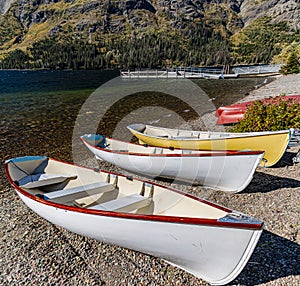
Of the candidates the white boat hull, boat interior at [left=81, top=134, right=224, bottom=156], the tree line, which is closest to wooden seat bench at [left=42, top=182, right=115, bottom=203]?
the white boat hull

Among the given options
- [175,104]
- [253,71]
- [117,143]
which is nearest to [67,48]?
[253,71]

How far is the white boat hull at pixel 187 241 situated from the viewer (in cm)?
416

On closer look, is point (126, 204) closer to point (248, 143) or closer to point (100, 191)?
point (100, 191)

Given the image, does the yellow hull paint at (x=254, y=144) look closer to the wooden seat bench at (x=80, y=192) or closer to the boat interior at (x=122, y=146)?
the boat interior at (x=122, y=146)

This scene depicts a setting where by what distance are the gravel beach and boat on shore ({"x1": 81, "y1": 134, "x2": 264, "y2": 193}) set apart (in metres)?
0.77

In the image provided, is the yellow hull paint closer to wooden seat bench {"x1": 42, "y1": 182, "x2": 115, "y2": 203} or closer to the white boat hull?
wooden seat bench {"x1": 42, "y1": 182, "x2": 115, "y2": 203}

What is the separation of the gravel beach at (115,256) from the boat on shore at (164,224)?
0.69 metres

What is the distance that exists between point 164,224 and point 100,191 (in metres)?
3.43

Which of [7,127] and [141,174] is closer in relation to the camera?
[141,174]

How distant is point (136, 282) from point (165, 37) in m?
214

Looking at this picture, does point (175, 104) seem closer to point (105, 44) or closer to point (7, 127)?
point (7, 127)

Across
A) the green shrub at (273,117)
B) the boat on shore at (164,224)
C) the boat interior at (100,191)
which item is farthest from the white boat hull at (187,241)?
the green shrub at (273,117)

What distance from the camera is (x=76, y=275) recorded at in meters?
5.58

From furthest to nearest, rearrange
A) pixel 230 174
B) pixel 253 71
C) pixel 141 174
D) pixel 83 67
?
pixel 83 67
pixel 253 71
pixel 141 174
pixel 230 174
